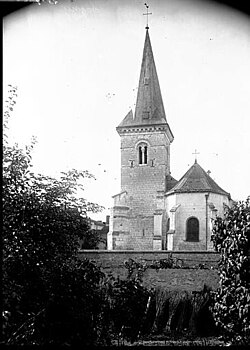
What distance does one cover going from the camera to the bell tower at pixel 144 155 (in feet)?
90.0

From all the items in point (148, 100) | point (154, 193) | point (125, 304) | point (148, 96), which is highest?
point (148, 96)

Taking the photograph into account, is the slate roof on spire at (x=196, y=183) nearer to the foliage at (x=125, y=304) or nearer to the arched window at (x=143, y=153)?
the arched window at (x=143, y=153)

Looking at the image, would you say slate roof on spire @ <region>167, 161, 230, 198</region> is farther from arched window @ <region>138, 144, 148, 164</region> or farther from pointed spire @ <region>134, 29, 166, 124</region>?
pointed spire @ <region>134, 29, 166, 124</region>

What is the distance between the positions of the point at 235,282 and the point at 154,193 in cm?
2185

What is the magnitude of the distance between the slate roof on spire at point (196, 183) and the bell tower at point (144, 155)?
1.90m

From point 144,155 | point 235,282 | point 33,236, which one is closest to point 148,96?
point 144,155

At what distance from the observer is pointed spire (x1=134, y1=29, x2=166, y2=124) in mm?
28625

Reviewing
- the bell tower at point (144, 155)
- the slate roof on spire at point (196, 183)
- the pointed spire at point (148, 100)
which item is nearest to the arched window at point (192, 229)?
the slate roof on spire at point (196, 183)

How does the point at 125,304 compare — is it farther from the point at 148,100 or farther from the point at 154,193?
Answer: the point at 148,100

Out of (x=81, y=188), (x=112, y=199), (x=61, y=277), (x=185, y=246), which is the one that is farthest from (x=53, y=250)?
(x=112, y=199)

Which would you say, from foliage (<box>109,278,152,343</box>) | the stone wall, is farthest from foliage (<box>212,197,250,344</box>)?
the stone wall

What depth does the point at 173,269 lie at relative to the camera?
12.7m

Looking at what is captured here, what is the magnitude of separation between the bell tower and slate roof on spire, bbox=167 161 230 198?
1.90m

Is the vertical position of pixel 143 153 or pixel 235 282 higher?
pixel 143 153
